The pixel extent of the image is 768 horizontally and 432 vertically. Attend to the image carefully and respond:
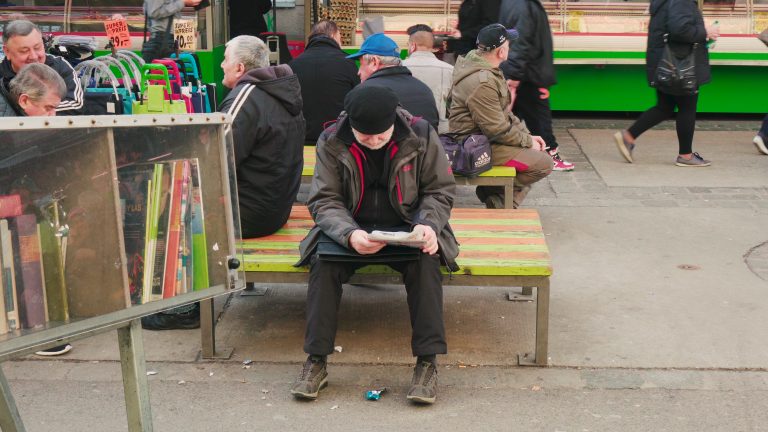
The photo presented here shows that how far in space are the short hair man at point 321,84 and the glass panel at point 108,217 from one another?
3.68 m

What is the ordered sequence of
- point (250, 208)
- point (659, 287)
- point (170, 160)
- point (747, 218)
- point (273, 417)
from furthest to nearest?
point (747, 218), point (659, 287), point (250, 208), point (273, 417), point (170, 160)

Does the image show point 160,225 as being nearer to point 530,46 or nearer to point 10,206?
point 10,206

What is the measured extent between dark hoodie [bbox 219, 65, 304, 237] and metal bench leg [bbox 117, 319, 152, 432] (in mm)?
1739

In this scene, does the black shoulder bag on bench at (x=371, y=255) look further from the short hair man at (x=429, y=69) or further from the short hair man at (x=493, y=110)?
the short hair man at (x=429, y=69)

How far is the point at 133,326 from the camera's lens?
3.02 m

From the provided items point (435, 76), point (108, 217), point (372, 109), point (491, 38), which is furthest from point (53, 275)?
point (435, 76)

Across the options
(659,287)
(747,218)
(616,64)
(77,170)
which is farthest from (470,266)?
(616,64)

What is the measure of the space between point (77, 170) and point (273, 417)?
164 centimetres

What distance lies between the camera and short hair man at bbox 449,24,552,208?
5918 millimetres

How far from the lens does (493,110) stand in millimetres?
5961

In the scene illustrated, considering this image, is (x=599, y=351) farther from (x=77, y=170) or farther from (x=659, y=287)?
(x=77, y=170)

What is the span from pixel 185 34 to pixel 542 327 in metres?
5.69

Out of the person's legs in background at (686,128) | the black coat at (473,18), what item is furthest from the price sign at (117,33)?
the person's legs in background at (686,128)

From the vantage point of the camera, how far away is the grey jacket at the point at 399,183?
4297 millimetres
